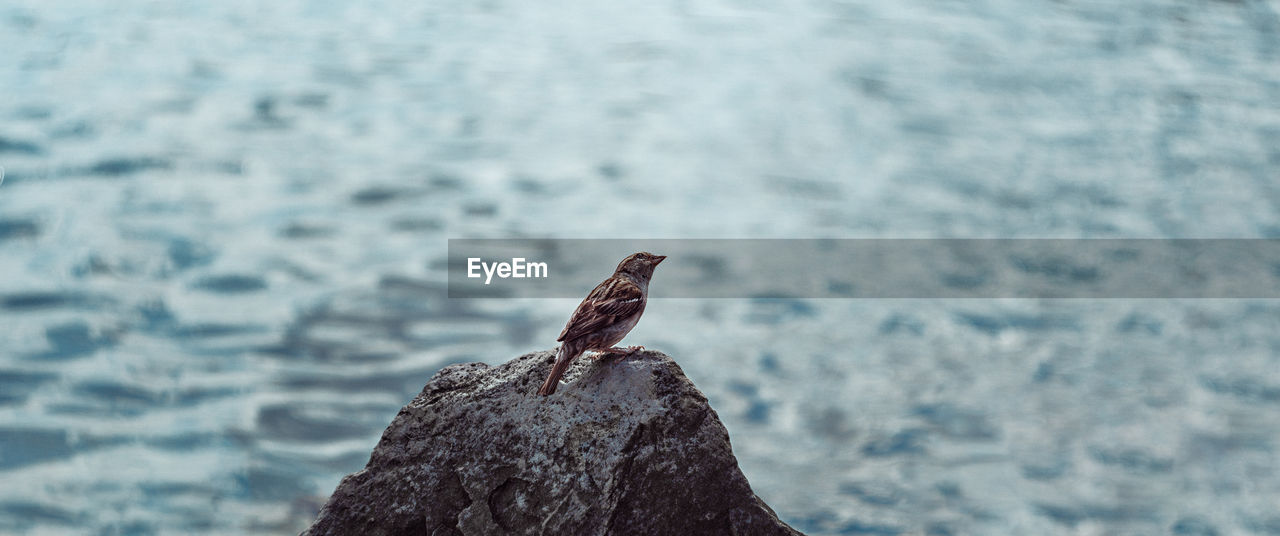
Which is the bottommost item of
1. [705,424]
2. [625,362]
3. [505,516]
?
[505,516]

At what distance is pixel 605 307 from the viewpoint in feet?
16.7

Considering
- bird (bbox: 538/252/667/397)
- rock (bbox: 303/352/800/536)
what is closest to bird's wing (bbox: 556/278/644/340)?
bird (bbox: 538/252/667/397)

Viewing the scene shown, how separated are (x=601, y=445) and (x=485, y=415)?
58cm

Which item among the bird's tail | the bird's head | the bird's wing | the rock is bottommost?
the rock


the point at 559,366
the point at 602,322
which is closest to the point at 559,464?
the point at 559,366

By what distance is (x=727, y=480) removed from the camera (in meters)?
5.02

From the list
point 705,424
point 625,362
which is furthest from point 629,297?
point 705,424

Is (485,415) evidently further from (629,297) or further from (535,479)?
(629,297)

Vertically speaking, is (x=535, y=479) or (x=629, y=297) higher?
(x=629, y=297)

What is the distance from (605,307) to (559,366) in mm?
328

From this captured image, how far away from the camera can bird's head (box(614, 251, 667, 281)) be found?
5492 mm

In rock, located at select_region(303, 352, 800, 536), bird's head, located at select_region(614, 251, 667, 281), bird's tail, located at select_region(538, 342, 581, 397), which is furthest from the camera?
bird's head, located at select_region(614, 251, 667, 281)

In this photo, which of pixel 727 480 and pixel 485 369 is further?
pixel 485 369

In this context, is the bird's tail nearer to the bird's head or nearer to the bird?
the bird
